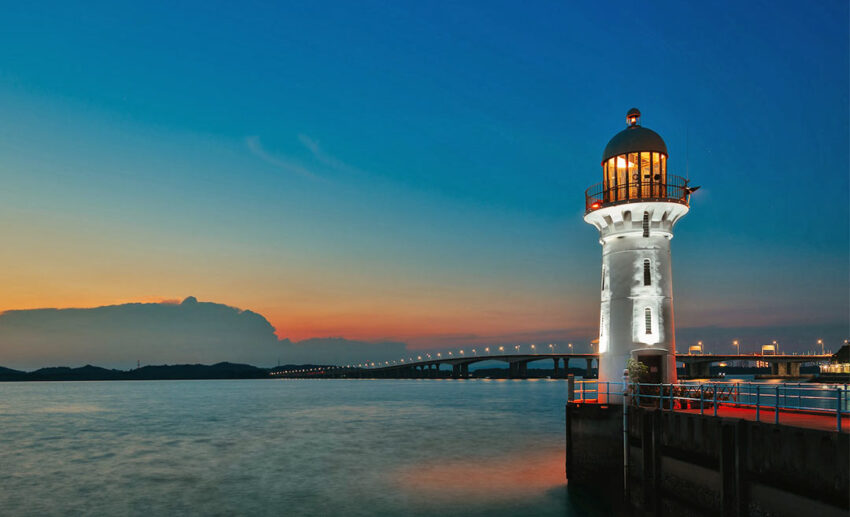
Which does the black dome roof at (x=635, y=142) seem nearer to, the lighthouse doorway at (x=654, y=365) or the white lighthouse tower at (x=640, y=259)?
the white lighthouse tower at (x=640, y=259)

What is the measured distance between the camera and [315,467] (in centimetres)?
3444

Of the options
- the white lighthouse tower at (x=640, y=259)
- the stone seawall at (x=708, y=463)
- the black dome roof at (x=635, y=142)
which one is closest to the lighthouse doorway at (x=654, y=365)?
the white lighthouse tower at (x=640, y=259)

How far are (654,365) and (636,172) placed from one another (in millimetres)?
8789

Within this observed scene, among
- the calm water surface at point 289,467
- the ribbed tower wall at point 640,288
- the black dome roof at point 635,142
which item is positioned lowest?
the calm water surface at point 289,467

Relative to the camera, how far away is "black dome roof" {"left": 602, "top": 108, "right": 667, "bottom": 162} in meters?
26.8

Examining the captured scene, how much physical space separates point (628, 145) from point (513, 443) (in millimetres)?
24454

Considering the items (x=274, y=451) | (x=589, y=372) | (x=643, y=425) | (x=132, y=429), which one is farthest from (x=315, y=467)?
(x=589, y=372)

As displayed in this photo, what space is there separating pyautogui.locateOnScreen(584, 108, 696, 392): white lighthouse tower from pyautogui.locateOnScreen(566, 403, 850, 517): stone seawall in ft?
18.2

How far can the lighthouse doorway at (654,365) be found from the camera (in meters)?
25.7

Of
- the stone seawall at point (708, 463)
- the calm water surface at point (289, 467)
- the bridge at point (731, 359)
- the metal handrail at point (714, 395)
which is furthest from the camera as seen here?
the bridge at point (731, 359)

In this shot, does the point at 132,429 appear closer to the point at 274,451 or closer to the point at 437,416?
the point at 274,451

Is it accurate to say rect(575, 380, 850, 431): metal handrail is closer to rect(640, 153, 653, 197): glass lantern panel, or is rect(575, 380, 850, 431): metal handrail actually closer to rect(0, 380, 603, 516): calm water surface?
rect(0, 380, 603, 516): calm water surface

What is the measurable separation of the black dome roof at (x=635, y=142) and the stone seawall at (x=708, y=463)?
12.4 m

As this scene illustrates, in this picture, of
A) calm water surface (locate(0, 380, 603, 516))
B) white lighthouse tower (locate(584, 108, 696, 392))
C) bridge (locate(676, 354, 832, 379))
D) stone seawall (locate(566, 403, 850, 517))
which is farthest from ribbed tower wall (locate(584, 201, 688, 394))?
bridge (locate(676, 354, 832, 379))
